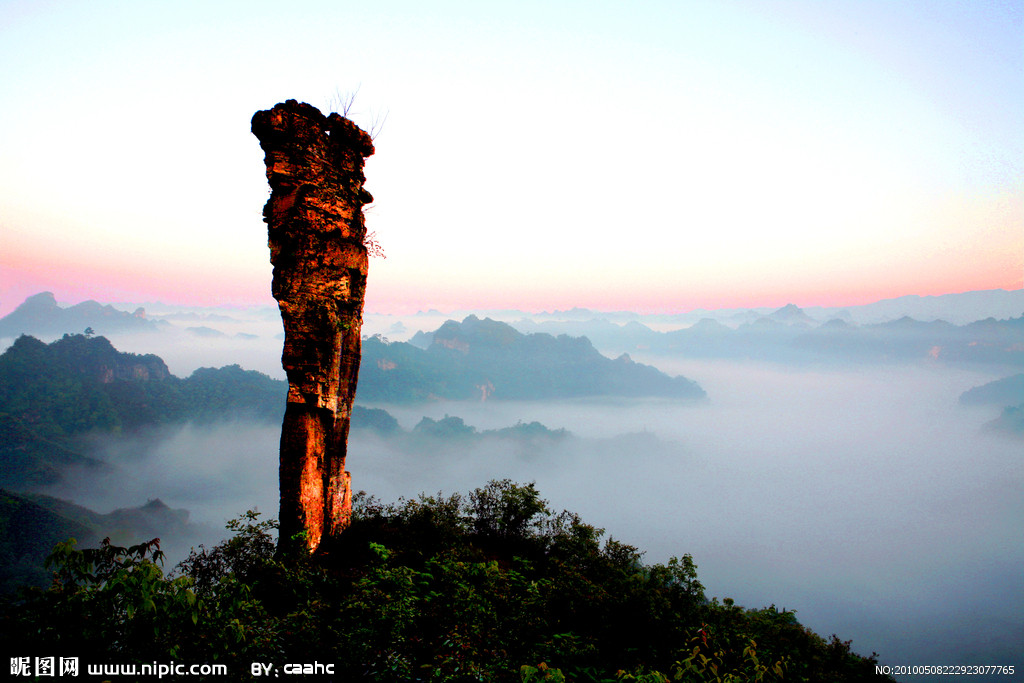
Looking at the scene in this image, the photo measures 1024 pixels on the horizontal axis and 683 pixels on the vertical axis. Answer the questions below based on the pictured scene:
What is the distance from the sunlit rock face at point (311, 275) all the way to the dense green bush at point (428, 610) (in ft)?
4.25

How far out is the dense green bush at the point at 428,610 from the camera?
13.9ft

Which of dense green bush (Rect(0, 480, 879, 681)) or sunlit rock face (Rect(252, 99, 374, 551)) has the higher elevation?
sunlit rock face (Rect(252, 99, 374, 551))

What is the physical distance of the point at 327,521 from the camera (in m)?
11.3

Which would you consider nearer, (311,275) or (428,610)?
(428,610)

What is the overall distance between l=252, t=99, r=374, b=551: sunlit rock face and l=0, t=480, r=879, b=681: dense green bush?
1.30 metres

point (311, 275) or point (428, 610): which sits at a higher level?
point (311, 275)

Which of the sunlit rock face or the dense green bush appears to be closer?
the dense green bush

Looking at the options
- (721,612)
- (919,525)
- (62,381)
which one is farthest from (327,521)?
(919,525)

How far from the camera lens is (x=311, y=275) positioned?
10.6 m

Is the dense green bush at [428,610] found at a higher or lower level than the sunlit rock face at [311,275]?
lower

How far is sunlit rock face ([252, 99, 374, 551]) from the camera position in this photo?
10383mm

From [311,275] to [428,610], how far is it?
8255 mm

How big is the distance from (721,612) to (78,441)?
580 feet

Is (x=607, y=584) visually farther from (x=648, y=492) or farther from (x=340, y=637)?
(x=648, y=492)
